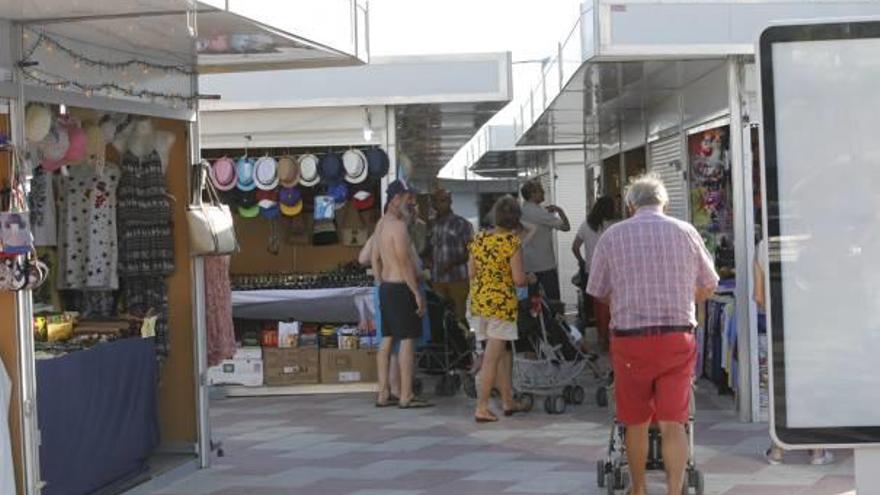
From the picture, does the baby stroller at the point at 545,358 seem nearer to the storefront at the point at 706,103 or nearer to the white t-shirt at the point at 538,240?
the storefront at the point at 706,103

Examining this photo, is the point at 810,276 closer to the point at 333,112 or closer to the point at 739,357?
the point at 739,357

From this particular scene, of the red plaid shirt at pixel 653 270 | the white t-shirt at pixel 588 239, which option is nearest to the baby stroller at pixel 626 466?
the red plaid shirt at pixel 653 270

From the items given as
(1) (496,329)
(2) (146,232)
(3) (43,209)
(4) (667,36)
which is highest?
(4) (667,36)

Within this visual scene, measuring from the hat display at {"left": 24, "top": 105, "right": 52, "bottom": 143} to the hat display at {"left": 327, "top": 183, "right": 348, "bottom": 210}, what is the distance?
210 inches

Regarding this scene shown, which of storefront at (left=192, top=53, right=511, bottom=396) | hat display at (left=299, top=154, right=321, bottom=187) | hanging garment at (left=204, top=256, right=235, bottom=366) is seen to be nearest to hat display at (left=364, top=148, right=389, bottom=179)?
storefront at (left=192, top=53, right=511, bottom=396)

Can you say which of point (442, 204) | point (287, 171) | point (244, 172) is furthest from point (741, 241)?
point (244, 172)

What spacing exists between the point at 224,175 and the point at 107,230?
366 cm

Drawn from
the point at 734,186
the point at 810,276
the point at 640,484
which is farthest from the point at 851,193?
the point at 734,186

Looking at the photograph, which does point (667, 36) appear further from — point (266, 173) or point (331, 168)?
point (266, 173)

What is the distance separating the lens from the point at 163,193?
8.06 meters

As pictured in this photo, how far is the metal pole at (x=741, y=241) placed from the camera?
9336 mm

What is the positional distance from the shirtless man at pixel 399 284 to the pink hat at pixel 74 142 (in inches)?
133

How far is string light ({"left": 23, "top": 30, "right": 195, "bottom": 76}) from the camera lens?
21.5 feet

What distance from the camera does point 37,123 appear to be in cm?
650
